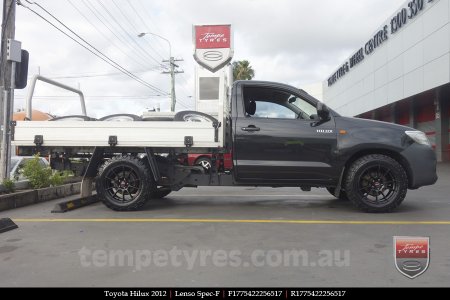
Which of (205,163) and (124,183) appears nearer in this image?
(124,183)

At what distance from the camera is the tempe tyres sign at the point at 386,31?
21844 millimetres

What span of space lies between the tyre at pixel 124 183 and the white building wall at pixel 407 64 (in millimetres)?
15938

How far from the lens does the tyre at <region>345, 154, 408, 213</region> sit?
671 cm

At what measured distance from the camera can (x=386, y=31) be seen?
86.7ft

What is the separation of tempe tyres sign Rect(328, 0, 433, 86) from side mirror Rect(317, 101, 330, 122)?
1627cm

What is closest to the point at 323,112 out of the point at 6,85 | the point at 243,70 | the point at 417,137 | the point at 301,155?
the point at 301,155

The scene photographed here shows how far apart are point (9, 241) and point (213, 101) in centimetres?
981

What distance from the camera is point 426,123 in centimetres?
2731

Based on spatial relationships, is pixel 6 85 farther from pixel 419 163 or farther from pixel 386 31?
pixel 386 31

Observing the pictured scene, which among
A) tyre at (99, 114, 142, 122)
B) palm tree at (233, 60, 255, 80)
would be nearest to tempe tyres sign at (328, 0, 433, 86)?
palm tree at (233, 60, 255, 80)

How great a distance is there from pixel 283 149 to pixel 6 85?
6228 millimetres

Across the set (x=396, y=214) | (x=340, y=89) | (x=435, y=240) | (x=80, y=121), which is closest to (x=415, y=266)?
(x=435, y=240)

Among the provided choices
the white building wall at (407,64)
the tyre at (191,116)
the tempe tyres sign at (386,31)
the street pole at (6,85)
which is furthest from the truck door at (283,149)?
the tempe tyres sign at (386,31)

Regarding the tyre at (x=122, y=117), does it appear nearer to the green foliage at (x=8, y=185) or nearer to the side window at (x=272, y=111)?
the side window at (x=272, y=111)
